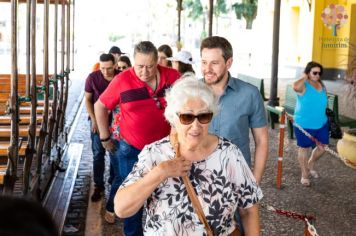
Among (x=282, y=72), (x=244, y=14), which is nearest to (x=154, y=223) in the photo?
(x=282, y=72)

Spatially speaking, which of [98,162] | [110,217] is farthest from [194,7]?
[110,217]

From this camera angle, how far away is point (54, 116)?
254 inches

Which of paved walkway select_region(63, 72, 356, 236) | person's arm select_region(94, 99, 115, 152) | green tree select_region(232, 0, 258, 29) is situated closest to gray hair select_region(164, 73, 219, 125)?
person's arm select_region(94, 99, 115, 152)

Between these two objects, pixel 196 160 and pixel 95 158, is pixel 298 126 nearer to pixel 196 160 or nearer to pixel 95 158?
pixel 95 158

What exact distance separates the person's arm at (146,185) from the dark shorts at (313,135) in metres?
4.83

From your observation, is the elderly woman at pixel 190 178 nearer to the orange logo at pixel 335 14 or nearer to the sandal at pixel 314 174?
the sandal at pixel 314 174

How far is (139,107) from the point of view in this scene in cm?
436

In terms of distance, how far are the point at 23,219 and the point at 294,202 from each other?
18.5ft

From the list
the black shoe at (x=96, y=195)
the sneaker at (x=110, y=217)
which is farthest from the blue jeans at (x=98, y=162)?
the sneaker at (x=110, y=217)

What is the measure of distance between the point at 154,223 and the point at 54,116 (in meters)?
4.30

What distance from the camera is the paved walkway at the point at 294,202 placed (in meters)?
5.30

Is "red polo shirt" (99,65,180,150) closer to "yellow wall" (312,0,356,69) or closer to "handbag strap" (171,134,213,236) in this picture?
"handbag strap" (171,134,213,236)

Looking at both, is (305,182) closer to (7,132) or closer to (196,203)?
(7,132)

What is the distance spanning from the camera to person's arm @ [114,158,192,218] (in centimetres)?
228
